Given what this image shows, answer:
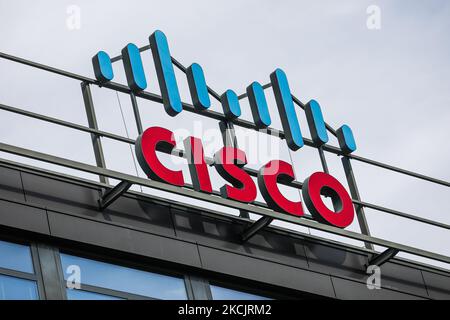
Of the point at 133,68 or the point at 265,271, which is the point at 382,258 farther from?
the point at 133,68

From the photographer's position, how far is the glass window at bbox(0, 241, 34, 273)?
19766 mm

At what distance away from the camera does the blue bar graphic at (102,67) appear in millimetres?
25281

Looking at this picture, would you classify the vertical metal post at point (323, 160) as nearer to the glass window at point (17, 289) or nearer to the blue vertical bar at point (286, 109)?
the blue vertical bar at point (286, 109)

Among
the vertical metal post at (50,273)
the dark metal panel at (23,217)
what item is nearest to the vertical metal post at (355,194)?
the vertical metal post at (50,273)

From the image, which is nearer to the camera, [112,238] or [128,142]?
[112,238]

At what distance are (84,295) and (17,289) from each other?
4.54ft

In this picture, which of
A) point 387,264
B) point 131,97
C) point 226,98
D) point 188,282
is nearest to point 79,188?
point 188,282

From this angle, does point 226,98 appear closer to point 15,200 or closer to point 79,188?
point 79,188

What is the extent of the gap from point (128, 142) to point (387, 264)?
7.16 metres

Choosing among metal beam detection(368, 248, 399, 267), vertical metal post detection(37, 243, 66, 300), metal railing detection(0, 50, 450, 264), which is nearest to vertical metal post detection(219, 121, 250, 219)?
metal railing detection(0, 50, 450, 264)

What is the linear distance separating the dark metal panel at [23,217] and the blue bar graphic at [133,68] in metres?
6.16

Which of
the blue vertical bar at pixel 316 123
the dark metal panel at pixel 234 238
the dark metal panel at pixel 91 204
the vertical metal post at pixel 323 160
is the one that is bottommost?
the dark metal panel at pixel 234 238

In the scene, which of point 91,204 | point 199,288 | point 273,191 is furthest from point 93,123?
point 199,288

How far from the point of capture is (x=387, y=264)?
1022 inches
